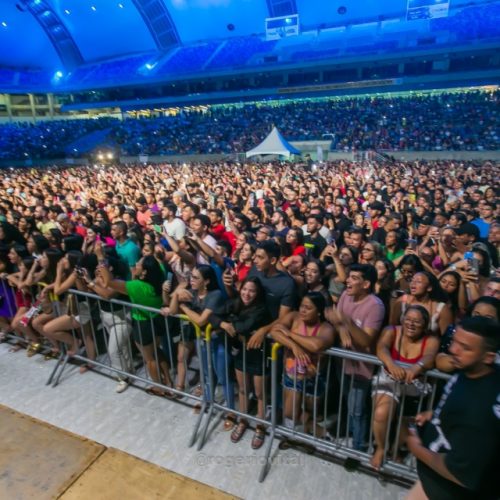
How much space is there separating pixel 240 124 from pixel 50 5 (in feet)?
84.7

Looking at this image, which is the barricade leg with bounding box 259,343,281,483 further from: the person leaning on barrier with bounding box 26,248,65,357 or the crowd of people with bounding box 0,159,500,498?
the person leaning on barrier with bounding box 26,248,65,357

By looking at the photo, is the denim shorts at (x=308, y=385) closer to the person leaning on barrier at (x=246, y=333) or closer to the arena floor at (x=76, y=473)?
the person leaning on barrier at (x=246, y=333)

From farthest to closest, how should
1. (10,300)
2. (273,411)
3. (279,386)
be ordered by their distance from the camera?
(10,300) < (279,386) < (273,411)

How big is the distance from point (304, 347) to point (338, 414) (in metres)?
0.85

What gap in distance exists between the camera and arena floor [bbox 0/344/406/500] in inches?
121

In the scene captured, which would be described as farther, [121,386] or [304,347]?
[121,386]

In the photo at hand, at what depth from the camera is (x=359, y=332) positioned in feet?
10.3

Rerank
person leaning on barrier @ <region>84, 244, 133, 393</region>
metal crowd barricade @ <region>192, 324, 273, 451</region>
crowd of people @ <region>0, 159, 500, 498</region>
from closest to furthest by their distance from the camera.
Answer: crowd of people @ <region>0, 159, 500, 498</region>
metal crowd barricade @ <region>192, 324, 273, 451</region>
person leaning on barrier @ <region>84, 244, 133, 393</region>

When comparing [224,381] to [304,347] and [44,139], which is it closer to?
[304,347]

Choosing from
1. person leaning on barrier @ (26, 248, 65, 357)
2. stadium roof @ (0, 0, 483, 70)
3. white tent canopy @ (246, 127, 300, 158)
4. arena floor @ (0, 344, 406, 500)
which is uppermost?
stadium roof @ (0, 0, 483, 70)

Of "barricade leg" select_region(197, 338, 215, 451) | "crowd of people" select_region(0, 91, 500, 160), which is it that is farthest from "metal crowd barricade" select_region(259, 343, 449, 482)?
"crowd of people" select_region(0, 91, 500, 160)

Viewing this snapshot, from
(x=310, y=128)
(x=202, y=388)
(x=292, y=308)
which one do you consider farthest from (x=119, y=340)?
(x=310, y=128)

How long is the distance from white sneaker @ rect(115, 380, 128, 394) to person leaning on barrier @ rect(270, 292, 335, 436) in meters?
1.96

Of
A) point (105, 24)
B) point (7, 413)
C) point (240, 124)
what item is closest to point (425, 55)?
point (240, 124)
